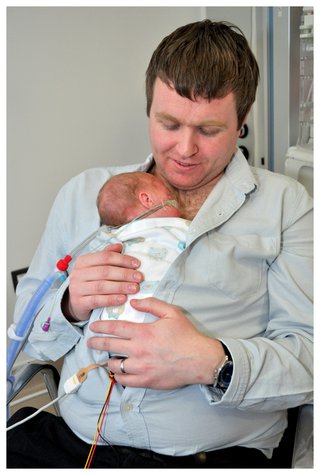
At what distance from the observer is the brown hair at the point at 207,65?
1202 millimetres

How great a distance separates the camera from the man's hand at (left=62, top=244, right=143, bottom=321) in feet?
3.78

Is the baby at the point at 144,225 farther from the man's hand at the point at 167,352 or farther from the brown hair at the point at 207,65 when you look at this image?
the brown hair at the point at 207,65

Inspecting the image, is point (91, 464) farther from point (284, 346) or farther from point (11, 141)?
point (11, 141)

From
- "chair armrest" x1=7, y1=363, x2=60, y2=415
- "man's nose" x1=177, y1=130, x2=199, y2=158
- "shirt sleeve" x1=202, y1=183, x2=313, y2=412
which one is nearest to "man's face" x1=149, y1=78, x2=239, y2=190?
"man's nose" x1=177, y1=130, x2=199, y2=158

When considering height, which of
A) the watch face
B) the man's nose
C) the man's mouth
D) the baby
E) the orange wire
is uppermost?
the man's nose

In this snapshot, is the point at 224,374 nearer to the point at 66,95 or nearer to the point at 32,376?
the point at 32,376

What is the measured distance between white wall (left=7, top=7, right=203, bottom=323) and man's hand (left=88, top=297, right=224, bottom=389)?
1.31 m

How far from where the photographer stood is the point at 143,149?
249 centimetres

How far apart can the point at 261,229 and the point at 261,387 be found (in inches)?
16.2

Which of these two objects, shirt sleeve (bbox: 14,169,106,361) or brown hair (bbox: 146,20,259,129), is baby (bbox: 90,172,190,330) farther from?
brown hair (bbox: 146,20,259,129)

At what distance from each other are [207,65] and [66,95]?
1.13m

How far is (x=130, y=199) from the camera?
1.29m

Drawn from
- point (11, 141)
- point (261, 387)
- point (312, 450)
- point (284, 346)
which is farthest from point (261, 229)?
point (11, 141)
